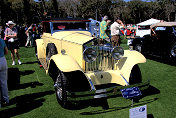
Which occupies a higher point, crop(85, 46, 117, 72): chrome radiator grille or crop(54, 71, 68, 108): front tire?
crop(85, 46, 117, 72): chrome radiator grille

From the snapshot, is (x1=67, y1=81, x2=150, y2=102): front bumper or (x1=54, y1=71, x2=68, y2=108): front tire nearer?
(x1=67, y1=81, x2=150, y2=102): front bumper

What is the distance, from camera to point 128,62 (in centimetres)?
376

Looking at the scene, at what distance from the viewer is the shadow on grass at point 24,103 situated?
125 inches

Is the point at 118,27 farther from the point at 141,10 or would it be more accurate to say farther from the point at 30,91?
the point at 141,10

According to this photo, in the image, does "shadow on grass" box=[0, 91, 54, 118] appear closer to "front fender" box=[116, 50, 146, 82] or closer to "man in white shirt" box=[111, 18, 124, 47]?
"front fender" box=[116, 50, 146, 82]

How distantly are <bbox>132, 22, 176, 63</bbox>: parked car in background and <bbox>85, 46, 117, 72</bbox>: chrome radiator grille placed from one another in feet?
12.8

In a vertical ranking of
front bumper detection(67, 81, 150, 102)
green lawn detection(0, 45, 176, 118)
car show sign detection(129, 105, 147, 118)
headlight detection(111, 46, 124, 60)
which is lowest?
Answer: green lawn detection(0, 45, 176, 118)

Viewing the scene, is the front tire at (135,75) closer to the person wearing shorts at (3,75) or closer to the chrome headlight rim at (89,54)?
the chrome headlight rim at (89,54)

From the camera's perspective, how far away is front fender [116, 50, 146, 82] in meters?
3.63

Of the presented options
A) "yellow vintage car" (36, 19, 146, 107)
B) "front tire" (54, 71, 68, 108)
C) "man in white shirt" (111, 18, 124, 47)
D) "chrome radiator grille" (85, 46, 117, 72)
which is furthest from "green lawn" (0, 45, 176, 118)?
"man in white shirt" (111, 18, 124, 47)

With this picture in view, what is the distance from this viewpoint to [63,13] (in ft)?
154

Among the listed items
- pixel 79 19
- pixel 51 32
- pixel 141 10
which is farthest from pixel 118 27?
pixel 141 10

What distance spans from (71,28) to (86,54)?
2.38 m

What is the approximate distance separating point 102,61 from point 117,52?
1.39ft
